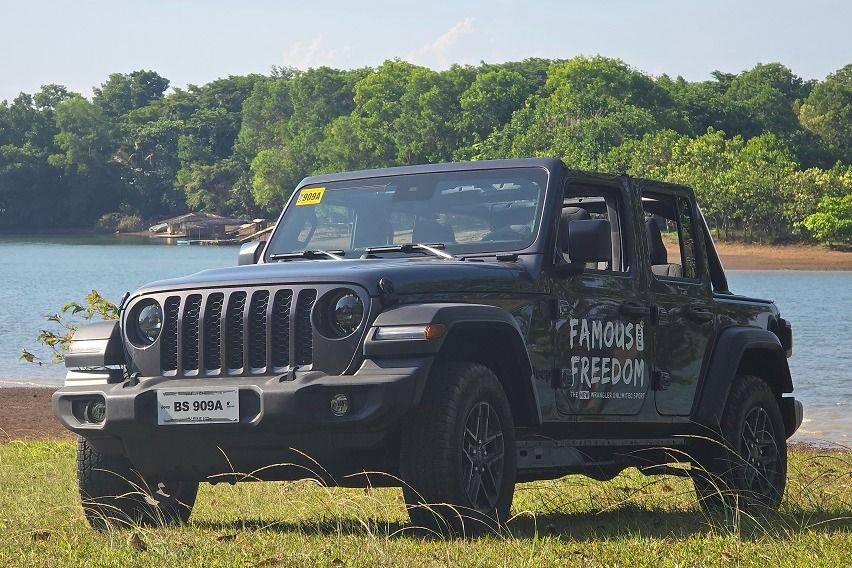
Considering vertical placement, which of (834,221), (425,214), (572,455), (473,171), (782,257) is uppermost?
(473,171)

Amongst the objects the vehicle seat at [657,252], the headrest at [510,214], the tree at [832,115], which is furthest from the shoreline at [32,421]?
the tree at [832,115]

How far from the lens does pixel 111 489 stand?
325 inches

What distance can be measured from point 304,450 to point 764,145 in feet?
421

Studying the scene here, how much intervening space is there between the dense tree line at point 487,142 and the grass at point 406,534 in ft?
306

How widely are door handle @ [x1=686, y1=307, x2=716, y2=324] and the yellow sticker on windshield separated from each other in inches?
89.7

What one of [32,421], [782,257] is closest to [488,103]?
[782,257]

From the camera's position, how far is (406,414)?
706 cm

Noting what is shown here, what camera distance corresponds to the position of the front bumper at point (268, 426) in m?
7.02

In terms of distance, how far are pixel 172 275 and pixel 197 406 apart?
278ft

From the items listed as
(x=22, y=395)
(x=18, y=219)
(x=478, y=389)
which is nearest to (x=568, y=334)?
(x=478, y=389)

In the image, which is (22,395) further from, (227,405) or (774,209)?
(774,209)

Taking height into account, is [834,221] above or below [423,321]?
below

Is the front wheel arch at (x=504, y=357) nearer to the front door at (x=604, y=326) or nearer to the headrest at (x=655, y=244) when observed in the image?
the front door at (x=604, y=326)

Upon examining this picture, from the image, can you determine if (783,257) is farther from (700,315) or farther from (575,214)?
(575,214)
